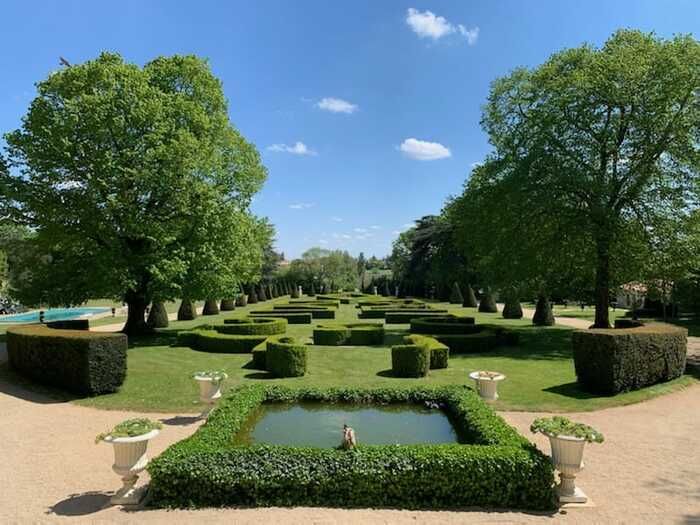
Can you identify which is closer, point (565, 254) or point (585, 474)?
point (585, 474)

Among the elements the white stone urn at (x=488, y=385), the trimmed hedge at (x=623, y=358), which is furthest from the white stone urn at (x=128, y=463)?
the trimmed hedge at (x=623, y=358)

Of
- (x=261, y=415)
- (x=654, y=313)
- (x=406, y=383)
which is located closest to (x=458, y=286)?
(x=654, y=313)

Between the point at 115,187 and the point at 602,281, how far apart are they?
2052 cm

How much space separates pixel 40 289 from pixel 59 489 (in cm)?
1518

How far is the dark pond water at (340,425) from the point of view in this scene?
351 inches

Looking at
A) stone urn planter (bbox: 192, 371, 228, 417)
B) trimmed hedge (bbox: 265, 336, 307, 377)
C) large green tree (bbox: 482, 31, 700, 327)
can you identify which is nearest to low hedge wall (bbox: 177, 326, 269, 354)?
trimmed hedge (bbox: 265, 336, 307, 377)

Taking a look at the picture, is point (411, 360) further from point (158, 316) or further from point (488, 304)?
point (488, 304)

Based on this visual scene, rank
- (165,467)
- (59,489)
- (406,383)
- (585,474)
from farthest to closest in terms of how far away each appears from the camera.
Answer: (406,383)
(585,474)
(59,489)
(165,467)

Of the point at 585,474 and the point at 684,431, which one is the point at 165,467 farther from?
the point at 684,431

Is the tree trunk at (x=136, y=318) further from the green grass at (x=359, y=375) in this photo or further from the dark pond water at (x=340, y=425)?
the dark pond water at (x=340, y=425)

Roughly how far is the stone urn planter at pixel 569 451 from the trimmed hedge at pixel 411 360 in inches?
299

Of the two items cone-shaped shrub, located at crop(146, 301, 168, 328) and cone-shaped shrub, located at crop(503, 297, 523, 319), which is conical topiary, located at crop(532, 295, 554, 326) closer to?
Answer: cone-shaped shrub, located at crop(503, 297, 523, 319)

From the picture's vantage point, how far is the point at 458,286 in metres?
50.2

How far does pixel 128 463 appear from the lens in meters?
6.81
